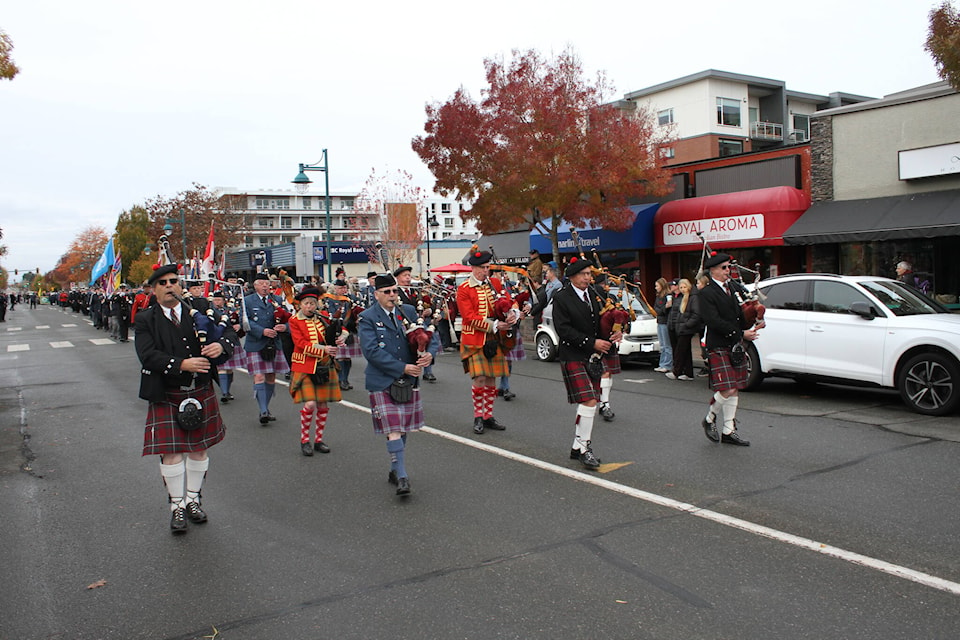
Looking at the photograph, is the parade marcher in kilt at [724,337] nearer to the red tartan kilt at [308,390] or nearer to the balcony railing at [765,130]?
the red tartan kilt at [308,390]

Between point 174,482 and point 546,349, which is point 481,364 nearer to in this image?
point 174,482

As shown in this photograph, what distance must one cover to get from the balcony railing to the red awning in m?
25.6

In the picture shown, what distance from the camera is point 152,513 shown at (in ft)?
20.0

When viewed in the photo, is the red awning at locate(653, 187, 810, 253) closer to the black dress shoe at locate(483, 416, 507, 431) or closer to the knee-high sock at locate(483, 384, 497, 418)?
the knee-high sock at locate(483, 384, 497, 418)

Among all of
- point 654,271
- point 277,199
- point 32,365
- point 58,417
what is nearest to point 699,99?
point 654,271

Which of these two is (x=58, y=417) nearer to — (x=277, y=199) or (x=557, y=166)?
(x=557, y=166)

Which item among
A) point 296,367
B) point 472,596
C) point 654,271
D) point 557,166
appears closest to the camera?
point 472,596

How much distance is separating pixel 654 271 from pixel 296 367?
61.5 ft

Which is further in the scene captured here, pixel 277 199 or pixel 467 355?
pixel 277 199

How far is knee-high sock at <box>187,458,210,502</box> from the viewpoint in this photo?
5.84 meters

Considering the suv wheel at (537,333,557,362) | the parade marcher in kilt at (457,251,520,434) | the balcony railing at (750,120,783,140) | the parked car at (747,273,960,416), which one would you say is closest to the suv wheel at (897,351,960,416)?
the parked car at (747,273,960,416)

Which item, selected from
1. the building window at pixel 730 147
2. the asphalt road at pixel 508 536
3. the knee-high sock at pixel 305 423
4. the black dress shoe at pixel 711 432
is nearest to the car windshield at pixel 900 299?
the asphalt road at pixel 508 536

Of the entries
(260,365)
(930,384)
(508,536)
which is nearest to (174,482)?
(508,536)

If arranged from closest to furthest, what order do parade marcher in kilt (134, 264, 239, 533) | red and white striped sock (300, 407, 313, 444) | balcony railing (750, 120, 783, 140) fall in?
1. parade marcher in kilt (134, 264, 239, 533)
2. red and white striped sock (300, 407, 313, 444)
3. balcony railing (750, 120, 783, 140)
